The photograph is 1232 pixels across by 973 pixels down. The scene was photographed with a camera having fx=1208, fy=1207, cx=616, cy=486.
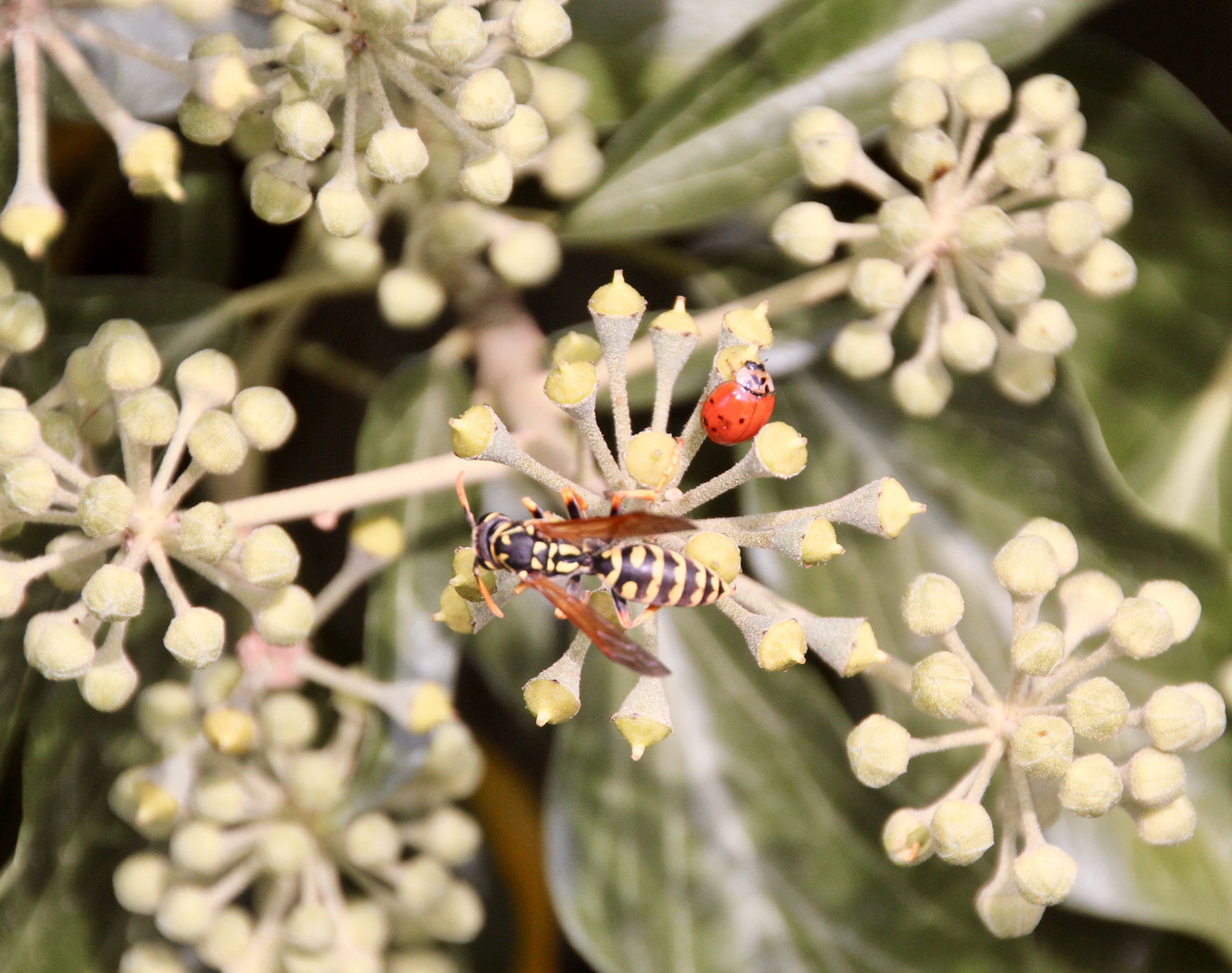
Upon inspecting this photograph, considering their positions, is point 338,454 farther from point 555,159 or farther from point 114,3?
point 114,3

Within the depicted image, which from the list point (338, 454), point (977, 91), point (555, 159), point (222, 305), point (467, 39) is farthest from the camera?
point (338, 454)

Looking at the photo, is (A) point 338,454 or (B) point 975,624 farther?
(A) point 338,454

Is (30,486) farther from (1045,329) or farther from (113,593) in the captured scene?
(1045,329)

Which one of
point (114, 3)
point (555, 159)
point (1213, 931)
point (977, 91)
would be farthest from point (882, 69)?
point (1213, 931)

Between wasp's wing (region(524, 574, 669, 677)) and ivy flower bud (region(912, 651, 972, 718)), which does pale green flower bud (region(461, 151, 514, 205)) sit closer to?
wasp's wing (region(524, 574, 669, 677))

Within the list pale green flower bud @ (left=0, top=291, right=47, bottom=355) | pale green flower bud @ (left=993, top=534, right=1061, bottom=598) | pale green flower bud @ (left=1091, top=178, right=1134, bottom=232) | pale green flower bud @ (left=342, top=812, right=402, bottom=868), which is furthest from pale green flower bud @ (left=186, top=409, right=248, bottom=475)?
pale green flower bud @ (left=1091, top=178, right=1134, bottom=232)

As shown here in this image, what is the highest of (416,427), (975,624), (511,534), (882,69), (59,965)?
(882,69)
